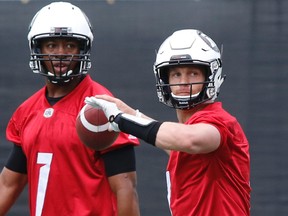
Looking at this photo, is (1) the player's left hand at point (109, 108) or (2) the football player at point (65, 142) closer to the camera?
(1) the player's left hand at point (109, 108)

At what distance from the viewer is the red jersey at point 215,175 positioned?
13.1 ft

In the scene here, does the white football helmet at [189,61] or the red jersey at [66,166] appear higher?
the white football helmet at [189,61]

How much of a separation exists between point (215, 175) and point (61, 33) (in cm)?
103

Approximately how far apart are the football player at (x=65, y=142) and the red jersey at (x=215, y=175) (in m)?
0.40

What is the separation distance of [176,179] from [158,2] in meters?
1.58

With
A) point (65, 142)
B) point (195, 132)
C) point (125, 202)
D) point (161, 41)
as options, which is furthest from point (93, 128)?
point (161, 41)

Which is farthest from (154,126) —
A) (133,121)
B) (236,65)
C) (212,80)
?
(236,65)

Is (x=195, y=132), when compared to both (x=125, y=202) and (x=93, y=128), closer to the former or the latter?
(x=93, y=128)

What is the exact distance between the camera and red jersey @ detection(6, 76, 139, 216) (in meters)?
4.46

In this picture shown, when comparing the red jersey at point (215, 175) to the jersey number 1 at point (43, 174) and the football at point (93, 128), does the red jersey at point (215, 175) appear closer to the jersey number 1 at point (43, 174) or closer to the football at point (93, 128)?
the football at point (93, 128)

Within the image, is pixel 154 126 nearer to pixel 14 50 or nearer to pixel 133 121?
pixel 133 121

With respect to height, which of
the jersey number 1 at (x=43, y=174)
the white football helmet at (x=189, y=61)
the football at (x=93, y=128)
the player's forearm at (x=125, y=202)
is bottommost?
the player's forearm at (x=125, y=202)

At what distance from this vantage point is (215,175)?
4.01m

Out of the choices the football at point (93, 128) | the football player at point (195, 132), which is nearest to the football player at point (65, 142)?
the football at point (93, 128)
